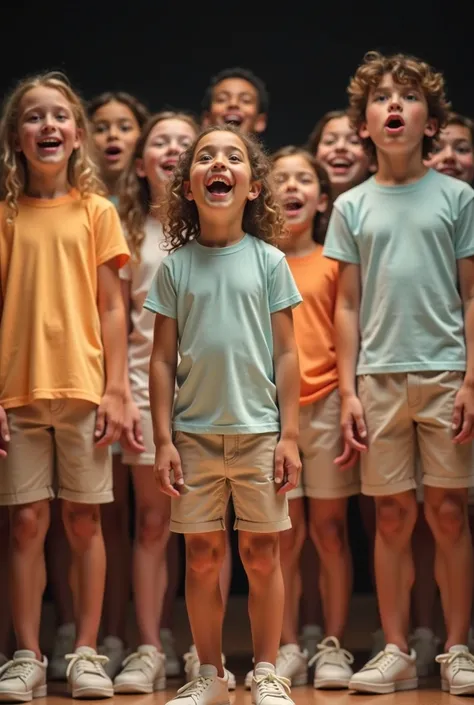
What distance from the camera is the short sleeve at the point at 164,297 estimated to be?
3268 mm

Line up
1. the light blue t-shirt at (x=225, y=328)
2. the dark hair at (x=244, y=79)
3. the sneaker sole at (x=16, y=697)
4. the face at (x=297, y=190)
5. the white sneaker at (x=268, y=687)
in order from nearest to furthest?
the white sneaker at (x=268, y=687) < the light blue t-shirt at (x=225, y=328) < the sneaker sole at (x=16, y=697) < the face at (x=297, y=190) < the dark hair at (x=244, y=79)

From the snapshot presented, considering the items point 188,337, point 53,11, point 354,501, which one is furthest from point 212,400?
point 53,11

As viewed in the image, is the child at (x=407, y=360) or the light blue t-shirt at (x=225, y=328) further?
the child at (x=407, y=360)

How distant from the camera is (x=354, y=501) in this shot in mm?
5160

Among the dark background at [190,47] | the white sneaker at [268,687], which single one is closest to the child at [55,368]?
the white sneaker at [268,687]

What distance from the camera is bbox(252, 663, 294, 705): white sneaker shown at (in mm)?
3084

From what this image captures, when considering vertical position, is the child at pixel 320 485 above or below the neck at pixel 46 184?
below

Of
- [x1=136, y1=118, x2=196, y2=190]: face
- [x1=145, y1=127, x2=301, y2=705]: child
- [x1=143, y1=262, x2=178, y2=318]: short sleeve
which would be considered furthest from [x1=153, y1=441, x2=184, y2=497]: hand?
[x1=136, y1=118, x2=196, y2=190]: face

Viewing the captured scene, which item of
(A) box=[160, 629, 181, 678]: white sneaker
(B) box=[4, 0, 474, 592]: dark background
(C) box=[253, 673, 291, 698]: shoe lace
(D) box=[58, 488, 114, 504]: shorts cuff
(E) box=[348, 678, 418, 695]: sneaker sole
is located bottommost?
(A) box=[160, 629, 181, 678]: white sneaker

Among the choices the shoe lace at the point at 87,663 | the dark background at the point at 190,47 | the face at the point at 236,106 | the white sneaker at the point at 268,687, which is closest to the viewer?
the white sneaker at the point at 268,687

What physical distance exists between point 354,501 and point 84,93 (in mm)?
1977

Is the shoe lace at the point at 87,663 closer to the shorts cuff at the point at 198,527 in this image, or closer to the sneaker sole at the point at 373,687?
the shorts cuff at the point at 198,527

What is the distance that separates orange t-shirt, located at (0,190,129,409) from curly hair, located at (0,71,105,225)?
0.06m

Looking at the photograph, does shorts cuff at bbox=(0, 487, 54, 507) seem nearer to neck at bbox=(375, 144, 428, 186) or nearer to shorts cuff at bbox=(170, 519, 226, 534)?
shorts cuff at bbox=(170, 519, 226, 534)
